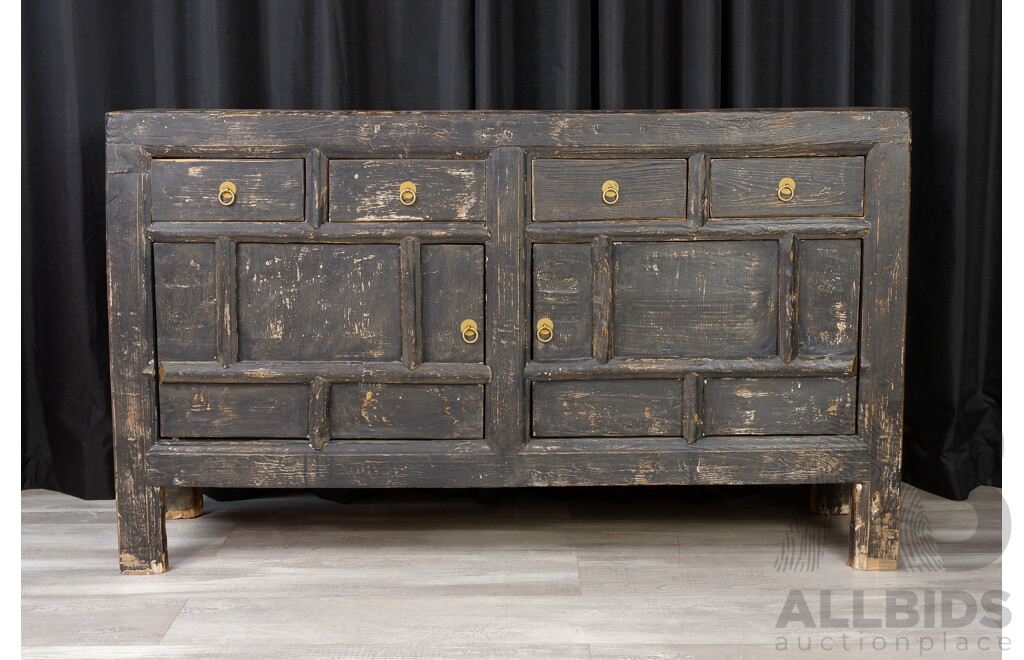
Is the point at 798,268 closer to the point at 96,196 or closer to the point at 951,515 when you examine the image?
the point at 951,515

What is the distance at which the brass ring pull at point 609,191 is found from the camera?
64.5 inches

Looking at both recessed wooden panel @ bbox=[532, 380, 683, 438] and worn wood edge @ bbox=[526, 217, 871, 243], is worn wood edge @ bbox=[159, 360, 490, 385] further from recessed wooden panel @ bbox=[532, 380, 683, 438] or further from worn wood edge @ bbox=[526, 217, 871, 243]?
worn wood edge @ bbox=[526, 217, 871, 243]

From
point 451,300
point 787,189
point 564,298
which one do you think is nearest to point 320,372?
point 451,300

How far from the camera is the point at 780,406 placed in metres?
1.69

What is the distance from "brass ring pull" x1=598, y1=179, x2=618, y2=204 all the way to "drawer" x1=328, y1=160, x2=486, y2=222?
241mm

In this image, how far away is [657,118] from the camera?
163 centimetres

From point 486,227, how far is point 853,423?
86 centimetres

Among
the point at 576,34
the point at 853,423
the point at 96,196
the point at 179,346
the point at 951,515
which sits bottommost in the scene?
the point at 951,515

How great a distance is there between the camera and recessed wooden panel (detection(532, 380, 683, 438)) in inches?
66.4

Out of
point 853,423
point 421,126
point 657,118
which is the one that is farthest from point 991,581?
point 421,126

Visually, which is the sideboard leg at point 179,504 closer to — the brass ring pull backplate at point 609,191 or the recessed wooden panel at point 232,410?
the recessed wooden panel at point 232,410

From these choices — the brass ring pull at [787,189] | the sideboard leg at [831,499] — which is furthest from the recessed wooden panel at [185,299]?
the sideboard leg at [831,499]
